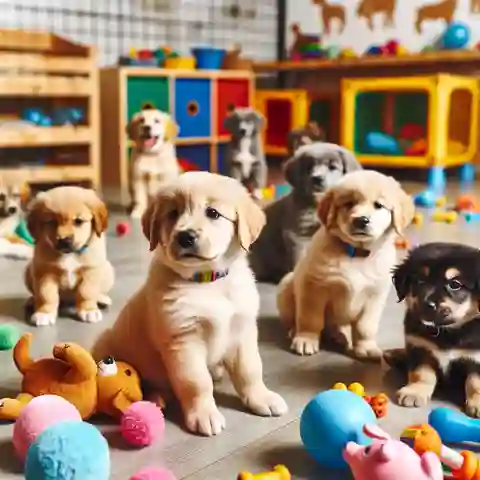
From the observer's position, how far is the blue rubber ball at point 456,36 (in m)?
5.61

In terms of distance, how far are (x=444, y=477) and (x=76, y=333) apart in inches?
48.2

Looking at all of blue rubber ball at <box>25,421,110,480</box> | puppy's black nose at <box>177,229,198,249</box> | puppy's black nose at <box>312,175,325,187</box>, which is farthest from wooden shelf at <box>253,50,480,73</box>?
blue rubber ball at <box>25,421,110,480</box>

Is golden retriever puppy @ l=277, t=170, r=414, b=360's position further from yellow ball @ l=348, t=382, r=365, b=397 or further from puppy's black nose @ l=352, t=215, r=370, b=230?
yellow ball @ l=348, t=382, r=365, b=397

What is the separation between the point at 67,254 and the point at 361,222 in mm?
952

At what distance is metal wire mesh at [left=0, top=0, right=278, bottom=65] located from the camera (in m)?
5.43

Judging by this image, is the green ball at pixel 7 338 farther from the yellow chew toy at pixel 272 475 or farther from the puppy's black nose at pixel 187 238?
the yellow chew toy at pixel 272 475

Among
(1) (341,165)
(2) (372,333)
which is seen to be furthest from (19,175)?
(2) (372,333)

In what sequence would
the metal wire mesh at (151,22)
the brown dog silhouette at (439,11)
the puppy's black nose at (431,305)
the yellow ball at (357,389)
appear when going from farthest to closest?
the brown dog silhouette at (439,11) → the metal wire mesh at (151,22) → the yellow ball at (357,389) → the puppy's black nose at (431,305)

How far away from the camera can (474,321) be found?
1560mm

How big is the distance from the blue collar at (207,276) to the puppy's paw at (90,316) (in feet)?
2.88

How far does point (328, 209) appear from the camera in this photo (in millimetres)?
1894

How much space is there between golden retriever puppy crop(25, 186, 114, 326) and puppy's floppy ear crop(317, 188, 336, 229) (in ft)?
2.32

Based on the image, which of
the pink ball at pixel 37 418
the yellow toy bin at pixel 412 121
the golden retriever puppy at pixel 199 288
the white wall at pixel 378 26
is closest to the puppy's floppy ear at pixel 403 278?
the golden retriever puppy at pixel 199 288

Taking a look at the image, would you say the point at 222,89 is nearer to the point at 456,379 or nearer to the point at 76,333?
the point at 76,333
